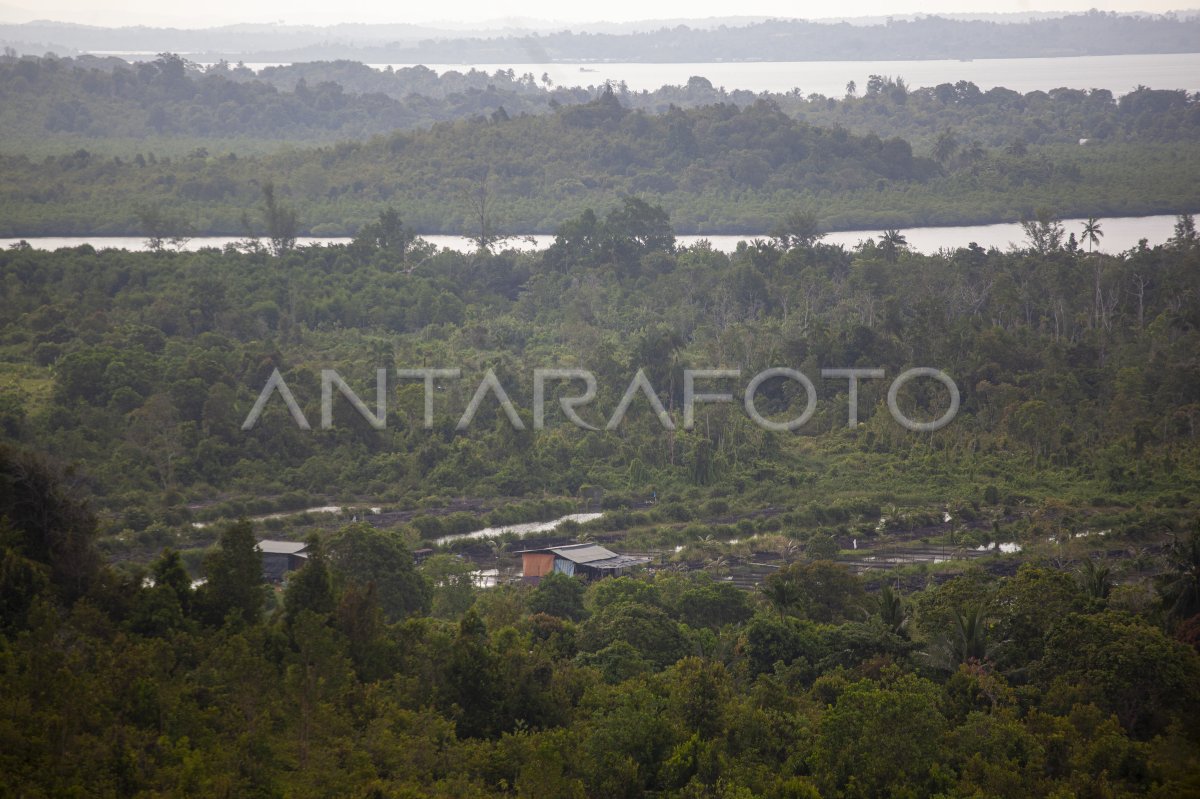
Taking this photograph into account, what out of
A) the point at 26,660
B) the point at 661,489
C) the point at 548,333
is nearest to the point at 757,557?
the point at 661,489

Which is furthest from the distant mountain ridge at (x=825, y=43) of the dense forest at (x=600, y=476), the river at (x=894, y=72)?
the dense forest at (x=600, y=476)

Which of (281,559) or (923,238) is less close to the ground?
(923,238)

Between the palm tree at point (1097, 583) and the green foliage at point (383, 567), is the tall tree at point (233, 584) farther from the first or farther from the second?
the palm tree at point (1097, 583)

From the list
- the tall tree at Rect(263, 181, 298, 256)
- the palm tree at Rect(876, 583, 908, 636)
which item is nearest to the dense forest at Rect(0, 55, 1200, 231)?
the tall tree at Rect(263, 181, 298, 256)

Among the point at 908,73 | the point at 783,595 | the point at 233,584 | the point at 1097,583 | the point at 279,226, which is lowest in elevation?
the point at 783,595

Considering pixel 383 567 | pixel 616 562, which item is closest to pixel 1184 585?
pixel 616 562

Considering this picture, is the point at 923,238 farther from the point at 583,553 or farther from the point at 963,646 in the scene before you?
the point at 963,646
